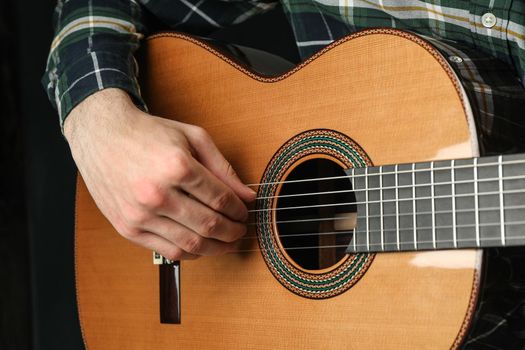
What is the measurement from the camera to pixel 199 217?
0.96 metres

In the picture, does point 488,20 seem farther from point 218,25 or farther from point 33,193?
point 33,193

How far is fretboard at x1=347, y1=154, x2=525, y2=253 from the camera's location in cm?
72

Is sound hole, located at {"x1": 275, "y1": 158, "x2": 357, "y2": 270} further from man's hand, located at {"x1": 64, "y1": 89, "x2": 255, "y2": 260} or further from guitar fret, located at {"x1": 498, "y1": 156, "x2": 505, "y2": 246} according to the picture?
guitar fret, located at {"x1": 498, "y1": 156, "x2": 505, "y2": 246}

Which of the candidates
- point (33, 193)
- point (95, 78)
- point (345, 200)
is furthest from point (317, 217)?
point (33, 193)

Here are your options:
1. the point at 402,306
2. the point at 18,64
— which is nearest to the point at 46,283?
the point at 18,64

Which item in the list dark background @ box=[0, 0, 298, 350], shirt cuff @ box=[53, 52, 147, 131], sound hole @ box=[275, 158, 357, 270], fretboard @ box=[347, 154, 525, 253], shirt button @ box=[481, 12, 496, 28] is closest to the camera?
fretboard @ box=[347, 154, 525, 253]

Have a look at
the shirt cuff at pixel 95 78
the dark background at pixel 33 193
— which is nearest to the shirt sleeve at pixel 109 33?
the shirt cuff at pixel 95 78

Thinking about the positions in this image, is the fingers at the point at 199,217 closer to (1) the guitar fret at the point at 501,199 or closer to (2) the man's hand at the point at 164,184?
(2) the man's hand at the point at 164,184

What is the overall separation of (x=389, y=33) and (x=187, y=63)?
39 cm

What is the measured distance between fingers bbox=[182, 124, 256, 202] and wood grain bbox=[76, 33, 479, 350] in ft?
0.11

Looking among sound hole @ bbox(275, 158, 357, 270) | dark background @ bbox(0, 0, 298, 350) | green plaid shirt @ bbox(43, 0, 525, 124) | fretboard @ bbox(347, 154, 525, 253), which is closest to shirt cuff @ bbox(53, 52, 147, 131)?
green plaid shirt @ bbox(43, 0, 525, 124)

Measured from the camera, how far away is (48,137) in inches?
68.6

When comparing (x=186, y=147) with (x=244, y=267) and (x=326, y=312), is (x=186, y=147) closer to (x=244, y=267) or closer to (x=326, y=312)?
(x=244, y=267)

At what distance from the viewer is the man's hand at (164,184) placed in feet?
3.11
